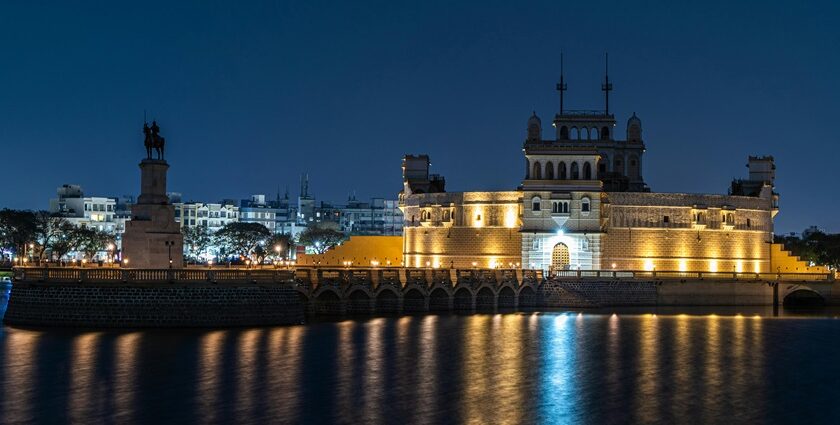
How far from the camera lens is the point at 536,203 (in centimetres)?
9981

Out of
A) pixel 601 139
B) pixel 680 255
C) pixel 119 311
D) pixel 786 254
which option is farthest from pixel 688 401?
pixel 601 139

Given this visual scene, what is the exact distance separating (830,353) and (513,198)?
41.6 metres

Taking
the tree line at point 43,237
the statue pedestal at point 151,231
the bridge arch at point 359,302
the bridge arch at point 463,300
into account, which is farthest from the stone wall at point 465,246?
the tree line at point 43,237

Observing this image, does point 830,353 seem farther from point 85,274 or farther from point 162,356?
point 85,274

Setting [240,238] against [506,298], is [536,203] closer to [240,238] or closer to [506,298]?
[506,298]

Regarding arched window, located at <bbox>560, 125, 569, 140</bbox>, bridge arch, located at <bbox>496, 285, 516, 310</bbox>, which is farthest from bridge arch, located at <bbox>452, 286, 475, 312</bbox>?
arched window, located at <bbox>560, 125, 569, 140</bbox>

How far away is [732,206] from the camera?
104 meters

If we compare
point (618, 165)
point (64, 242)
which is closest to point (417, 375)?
point (618, 165)

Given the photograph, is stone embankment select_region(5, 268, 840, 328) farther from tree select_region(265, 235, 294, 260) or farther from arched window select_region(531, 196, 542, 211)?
tree select_region(265, 235, 294, 260)

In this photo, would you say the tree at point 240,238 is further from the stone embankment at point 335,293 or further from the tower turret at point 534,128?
the stone embankment at point 335,293

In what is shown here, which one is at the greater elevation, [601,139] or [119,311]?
[601,139]

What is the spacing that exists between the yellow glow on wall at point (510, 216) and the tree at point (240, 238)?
70024 millimetres

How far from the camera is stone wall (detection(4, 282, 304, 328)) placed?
6362cm

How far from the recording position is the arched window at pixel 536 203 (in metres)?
99.6
